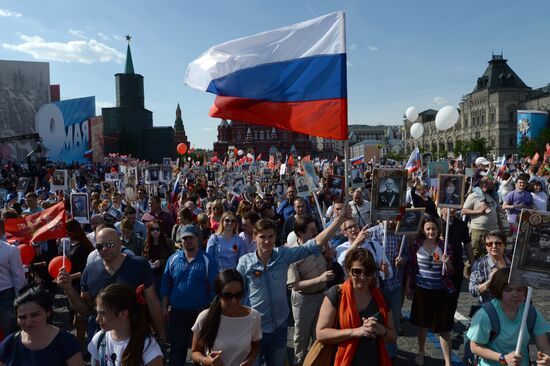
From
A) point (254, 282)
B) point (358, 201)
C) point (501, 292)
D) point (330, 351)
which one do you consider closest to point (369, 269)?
point (330, 351)

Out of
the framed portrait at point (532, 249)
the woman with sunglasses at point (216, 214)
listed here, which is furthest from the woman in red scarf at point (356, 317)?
the woman with sunglasses at point (216, 214)

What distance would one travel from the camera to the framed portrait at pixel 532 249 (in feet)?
10.0

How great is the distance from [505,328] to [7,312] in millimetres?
4686

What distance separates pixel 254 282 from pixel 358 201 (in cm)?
462

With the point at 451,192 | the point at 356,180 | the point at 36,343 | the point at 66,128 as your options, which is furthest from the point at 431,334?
the point at 66,128

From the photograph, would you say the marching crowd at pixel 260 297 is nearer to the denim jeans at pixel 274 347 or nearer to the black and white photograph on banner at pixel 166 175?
the denim jeans at pixel 274 347

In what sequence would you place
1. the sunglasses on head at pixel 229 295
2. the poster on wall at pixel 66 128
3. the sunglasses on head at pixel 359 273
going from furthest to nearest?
the poster on wall at pixel 66 128
the sunglasses on head at pixel 229 295
the sunglasses on head at pixel 359 273

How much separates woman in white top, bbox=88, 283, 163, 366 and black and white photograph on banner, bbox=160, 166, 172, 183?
12.2 m

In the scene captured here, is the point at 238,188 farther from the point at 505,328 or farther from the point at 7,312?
the point at 505,328

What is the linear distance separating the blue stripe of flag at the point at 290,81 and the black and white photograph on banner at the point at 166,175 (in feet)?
32.7

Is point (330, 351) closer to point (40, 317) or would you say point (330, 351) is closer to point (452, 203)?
point (40, 317)

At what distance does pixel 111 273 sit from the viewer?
401 centimetres

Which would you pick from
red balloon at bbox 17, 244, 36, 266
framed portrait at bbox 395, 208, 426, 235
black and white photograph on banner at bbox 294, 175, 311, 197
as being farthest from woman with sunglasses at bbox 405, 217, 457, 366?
black and white photograph on banner at bbox 294, 175, 311, 197

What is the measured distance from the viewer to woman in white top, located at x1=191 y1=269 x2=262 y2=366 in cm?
334
